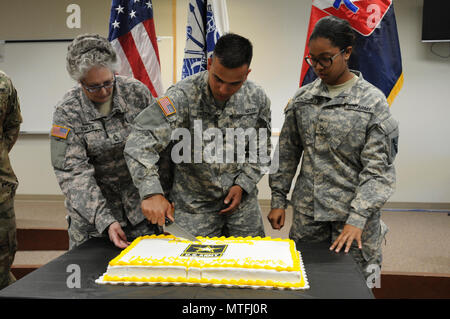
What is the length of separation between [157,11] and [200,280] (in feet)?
15.3

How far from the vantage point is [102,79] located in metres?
1.61

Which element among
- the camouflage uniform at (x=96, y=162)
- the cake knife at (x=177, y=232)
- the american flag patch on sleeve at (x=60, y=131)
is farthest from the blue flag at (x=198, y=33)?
the cake knife at (x=177, y=232)

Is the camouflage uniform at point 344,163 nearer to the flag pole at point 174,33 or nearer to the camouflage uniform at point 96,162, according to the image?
the camouflage uniform at point 96,162

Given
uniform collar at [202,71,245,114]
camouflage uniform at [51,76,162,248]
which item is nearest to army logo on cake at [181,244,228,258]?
camouflage uniform at [51,76,162,248]

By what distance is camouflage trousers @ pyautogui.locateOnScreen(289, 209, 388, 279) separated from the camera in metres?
1.59

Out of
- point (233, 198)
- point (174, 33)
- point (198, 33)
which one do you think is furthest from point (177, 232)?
point (174, 33)

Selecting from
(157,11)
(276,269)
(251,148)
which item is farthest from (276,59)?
(276,269)

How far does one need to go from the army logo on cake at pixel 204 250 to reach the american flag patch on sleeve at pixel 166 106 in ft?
1.77

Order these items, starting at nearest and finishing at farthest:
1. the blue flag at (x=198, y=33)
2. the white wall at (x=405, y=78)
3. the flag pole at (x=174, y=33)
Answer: the blue flag at (x=198, y=33) → the white wall at (x=405, y=78) → the flag pole at (x=174, y=33)

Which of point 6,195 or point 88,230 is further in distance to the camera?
point 6,195

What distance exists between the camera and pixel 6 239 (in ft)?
6.57

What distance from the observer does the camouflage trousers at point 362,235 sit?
1.59 m

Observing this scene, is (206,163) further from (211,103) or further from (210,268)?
(210,268)

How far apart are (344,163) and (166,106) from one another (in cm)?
75
